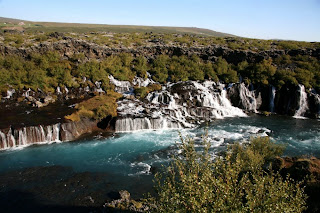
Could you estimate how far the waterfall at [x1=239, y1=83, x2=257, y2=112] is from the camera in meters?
58.0

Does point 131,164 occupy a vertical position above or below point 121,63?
below

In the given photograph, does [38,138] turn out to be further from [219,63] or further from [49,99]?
[219,63]

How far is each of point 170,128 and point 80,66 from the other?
3085cm

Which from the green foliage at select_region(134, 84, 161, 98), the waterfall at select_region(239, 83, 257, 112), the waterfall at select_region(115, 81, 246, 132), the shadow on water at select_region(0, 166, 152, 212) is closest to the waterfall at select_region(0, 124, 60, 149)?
the shadow on water at select_region(0, 166, 152, 212)

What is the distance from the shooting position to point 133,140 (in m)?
38.8

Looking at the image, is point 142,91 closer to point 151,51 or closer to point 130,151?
point 130,151

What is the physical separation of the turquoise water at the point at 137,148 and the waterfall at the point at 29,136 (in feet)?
5.38

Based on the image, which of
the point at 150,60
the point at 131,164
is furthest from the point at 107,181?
the point at 150,60

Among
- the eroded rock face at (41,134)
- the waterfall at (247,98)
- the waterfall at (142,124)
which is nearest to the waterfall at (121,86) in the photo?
the waterfall at (142,124)

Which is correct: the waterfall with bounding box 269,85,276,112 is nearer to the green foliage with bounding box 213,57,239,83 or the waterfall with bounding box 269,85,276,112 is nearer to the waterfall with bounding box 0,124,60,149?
the green foliage with bounding box 213,57,239,83

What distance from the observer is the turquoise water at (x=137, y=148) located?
30.6 metres

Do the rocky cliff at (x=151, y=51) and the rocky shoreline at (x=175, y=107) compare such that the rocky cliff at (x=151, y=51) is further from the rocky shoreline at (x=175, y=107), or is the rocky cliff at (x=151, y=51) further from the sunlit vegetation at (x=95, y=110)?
the sunlit vegetation at (x=95, y=110)

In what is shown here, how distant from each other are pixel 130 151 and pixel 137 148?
142cm

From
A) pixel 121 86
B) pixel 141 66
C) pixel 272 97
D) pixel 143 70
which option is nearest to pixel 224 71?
pixel 272 97
